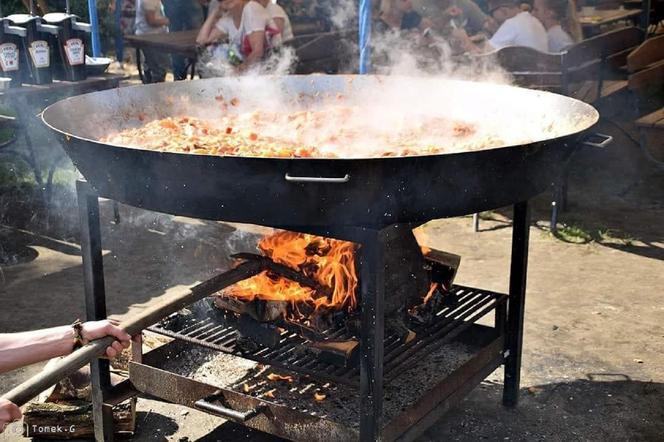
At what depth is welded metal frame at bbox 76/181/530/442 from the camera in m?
2.65

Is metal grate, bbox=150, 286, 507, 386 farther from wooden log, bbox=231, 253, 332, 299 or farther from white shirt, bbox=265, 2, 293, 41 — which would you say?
white shirt, bbox=265, 2, 293, 41

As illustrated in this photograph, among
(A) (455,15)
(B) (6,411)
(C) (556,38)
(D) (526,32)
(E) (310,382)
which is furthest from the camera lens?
(A) (455,15)

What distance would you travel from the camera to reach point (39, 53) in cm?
643

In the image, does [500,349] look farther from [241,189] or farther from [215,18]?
[215,18]

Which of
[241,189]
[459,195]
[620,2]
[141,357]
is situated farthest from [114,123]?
[620,2]

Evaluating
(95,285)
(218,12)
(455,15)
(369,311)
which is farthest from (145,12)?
(369,311)

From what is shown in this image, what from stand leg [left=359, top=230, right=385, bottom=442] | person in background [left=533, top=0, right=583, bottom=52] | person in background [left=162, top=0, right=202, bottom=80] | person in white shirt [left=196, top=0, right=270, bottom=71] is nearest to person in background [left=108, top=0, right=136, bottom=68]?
person in background [left=162, top=0, right=202, bottom=80]

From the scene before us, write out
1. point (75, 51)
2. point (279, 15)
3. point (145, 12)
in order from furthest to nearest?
point (145, 12), point (279, 15), point (75, 51)

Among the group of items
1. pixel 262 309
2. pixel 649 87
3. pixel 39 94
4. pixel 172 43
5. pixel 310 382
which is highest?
pixel 172 43

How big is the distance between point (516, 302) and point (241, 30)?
5796 millimetres

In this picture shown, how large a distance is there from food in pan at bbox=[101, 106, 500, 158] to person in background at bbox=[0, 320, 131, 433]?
672 mm

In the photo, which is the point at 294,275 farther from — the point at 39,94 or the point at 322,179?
the point at 39,94

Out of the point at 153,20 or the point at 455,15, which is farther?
the point at 153,20

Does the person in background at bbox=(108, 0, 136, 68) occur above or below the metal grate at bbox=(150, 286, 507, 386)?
above
